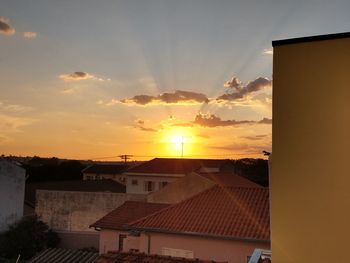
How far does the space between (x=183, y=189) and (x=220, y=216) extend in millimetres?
9289

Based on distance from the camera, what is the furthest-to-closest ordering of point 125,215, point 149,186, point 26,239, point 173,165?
point 173,165 → point 149,186 → point 26,239 → point 125,215

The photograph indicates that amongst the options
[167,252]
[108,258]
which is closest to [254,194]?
[167,252]

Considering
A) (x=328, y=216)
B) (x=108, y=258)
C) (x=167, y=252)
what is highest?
(x=328, y=216)

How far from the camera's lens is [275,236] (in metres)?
3.46

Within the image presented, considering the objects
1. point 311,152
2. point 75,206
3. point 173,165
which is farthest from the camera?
point 173,165

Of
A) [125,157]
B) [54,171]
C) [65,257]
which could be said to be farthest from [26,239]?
[125,157]

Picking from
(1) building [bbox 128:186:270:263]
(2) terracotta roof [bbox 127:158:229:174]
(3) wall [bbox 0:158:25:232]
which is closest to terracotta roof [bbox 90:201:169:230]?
(1) building [bbox 128:186:270:263]

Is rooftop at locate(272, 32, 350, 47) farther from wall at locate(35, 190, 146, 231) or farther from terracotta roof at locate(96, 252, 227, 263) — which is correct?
wall at locate(35, 190, 146, 231)

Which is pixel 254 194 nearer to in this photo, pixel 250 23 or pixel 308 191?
pixel 250 23

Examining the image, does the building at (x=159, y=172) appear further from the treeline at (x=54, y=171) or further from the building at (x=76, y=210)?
the treeline at (x=54, y=171)

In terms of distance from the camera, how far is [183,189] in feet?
77.5

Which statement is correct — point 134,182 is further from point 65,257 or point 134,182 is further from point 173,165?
point 65,257

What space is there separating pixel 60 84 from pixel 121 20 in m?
7.34

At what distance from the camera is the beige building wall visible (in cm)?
329
